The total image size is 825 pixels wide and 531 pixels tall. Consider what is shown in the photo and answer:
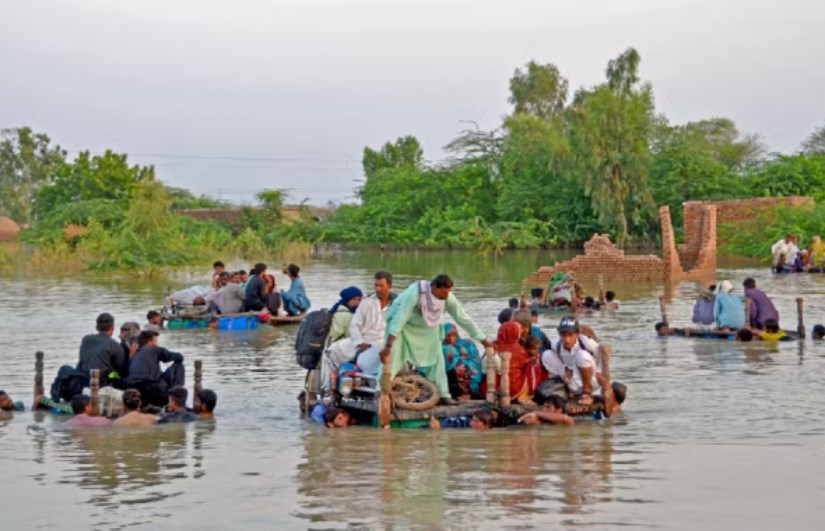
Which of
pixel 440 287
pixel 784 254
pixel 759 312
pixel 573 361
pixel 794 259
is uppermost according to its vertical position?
pixel 784 254

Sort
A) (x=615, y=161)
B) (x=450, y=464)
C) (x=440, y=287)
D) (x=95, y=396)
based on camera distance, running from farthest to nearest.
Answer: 1. (x=615, y=161)
2. (x=95, y=396)
3. (x=440, y=287)
4. (x=450, y=464)

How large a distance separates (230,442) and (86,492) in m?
2.45

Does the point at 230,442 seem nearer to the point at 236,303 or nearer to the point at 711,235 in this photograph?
the point at 236,303

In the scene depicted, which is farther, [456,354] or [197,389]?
[197,389]

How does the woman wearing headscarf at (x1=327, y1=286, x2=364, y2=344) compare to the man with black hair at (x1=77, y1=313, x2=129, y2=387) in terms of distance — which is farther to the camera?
the man with black hair at (x1=77, y1=313, x2=129, y2=387)

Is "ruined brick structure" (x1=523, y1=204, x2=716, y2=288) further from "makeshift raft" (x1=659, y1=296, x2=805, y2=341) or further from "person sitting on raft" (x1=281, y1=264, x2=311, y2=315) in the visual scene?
"makeshift raft" (x1=659, y1=296, x2=805, y2=341)

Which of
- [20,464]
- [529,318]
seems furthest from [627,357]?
[20,464]

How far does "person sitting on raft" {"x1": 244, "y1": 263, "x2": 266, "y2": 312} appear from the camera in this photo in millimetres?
23906

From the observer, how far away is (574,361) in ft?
43.4

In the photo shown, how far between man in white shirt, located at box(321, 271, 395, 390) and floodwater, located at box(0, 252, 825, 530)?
0.73m

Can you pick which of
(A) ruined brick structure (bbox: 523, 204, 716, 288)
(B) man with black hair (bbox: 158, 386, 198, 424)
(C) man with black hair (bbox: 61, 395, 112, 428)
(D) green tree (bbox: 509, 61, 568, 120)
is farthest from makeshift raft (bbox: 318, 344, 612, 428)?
(D) green tree (bbox: 509, 61, 568, 120)

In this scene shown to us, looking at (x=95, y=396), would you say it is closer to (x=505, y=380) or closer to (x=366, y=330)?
(x=366, y=330)

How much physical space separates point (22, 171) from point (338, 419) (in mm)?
81558

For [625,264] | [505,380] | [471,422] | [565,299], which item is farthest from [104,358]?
[625,264]
